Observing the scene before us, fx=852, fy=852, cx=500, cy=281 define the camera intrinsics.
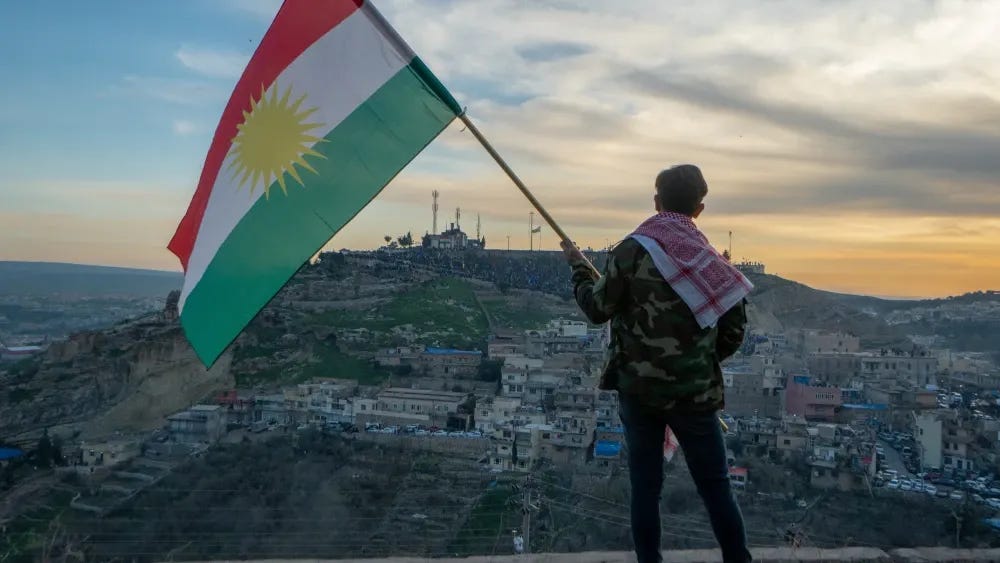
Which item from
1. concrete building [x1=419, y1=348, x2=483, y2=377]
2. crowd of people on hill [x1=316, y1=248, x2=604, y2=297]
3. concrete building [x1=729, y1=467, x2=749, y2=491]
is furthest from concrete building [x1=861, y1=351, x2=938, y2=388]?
crowd of people on hill [x1=316, y1=248, x2=604, y2=297]

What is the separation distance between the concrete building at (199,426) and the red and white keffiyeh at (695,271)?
17955 mm

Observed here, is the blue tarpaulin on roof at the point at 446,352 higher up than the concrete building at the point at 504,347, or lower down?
lower down

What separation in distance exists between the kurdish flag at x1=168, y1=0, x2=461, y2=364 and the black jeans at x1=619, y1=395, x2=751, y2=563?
988 mm

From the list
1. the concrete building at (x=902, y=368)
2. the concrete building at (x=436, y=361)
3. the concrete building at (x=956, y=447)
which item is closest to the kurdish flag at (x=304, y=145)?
the concrete building at (x=956, y=447)

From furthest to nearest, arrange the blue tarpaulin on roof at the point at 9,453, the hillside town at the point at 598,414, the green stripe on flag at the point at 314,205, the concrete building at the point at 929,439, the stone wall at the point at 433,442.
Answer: the blue tarpaulin on roof at the point at 9,453 → the stone wall at the point at 433,442 → the concrete building at the point at 929,439 → the hillside town at the point at 598,414 → the green stripe on flag at the point at 314,205

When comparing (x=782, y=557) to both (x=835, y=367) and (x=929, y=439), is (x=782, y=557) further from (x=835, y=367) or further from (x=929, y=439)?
(x=835, y=367)

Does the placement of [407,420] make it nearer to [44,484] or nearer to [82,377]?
[44,484]

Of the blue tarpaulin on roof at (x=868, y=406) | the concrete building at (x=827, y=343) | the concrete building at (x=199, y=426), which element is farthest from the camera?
the concrete building at (x=827, y=343)

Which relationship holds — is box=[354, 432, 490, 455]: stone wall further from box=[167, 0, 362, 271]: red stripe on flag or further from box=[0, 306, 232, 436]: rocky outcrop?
box=[167, 0, 362, 271]: red stripe on flag

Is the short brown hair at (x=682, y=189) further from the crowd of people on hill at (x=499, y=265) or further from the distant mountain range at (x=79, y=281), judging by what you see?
the distant mountain range at (x=79, y=281)

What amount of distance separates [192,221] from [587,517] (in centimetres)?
889

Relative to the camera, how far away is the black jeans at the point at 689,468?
1650mm

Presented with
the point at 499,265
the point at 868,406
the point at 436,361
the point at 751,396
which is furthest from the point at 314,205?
the point at 499,265

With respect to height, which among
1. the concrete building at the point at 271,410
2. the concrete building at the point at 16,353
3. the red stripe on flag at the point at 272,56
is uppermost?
the red stripe on flag at the point at 272,56
